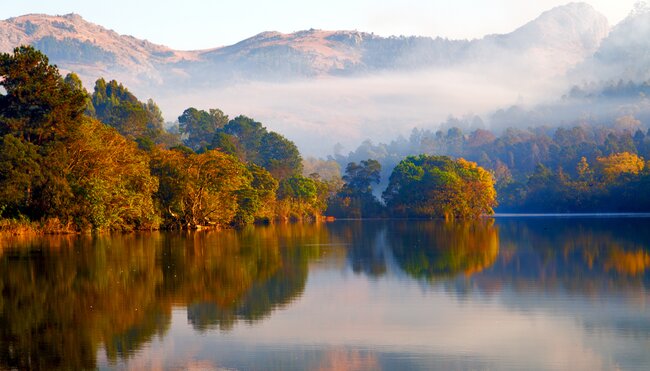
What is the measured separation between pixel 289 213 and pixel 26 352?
3184 inches

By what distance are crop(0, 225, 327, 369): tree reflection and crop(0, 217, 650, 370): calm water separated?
0.16ft

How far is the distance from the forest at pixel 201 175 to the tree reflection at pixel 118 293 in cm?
1304

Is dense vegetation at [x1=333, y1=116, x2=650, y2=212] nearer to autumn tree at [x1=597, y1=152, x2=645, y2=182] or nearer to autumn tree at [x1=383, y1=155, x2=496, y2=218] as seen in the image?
autumn tree at [x1=597, y1=152, x2=645, y2=182]

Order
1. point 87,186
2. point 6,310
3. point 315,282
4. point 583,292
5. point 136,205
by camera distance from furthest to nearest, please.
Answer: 1. point 136,205
2. point 87,186
3. point 315,282
4. point 583,292
5. point 6,310

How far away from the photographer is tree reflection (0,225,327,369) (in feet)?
50.2

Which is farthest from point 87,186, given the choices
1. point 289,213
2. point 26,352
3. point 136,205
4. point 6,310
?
point 289,213

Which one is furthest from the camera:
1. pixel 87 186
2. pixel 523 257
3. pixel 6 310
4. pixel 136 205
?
pixel 136 205

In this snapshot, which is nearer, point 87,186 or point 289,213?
point 87,186

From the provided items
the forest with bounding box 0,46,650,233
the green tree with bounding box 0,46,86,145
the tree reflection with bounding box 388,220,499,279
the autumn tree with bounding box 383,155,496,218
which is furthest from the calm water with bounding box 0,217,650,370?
the autumn tree with bounding box 383,155,496,218

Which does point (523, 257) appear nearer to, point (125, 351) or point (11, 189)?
point (125, 351)

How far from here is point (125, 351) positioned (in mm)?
14703

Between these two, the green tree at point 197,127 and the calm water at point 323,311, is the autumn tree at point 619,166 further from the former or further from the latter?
the calm water at point 323,311

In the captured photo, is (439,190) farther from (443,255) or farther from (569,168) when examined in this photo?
(443,255)

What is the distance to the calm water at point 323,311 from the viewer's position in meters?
14.2
